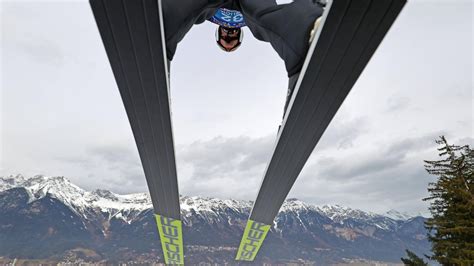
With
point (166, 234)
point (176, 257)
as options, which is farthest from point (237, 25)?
point (176, 257)

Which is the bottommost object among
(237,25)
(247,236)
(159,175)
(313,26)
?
(247,236)

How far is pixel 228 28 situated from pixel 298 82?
4.94 ft

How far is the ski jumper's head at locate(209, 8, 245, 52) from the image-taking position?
3553 millimetres

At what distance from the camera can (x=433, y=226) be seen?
60.3 ft

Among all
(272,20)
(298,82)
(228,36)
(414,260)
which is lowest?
(414,260)

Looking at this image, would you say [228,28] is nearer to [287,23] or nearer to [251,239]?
[287,23]

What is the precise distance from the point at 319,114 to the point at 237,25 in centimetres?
149

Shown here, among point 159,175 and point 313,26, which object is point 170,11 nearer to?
point 313,26

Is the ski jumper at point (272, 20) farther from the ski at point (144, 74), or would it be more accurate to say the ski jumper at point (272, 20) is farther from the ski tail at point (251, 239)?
the ski tail at point (251, 239)

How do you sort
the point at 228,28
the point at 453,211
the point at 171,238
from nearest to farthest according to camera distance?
the point at 228,28 → the point at 171,238 → the point at 453,211

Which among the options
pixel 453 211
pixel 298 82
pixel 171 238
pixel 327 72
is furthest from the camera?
pixel 453 211

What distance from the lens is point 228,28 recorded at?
3.82 meters

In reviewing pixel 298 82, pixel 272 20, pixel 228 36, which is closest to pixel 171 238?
pixel 228 36

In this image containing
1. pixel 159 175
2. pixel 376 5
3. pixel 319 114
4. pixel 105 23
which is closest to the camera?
pixel 376 5
